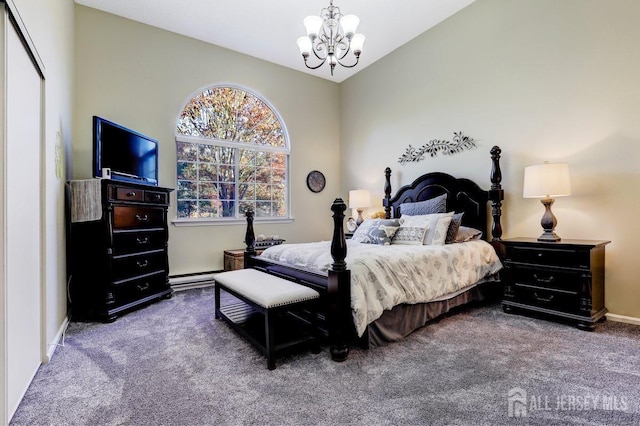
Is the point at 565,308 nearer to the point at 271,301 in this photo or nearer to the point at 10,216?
the point at 271,301

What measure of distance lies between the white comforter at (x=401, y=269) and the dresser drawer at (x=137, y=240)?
137 cm

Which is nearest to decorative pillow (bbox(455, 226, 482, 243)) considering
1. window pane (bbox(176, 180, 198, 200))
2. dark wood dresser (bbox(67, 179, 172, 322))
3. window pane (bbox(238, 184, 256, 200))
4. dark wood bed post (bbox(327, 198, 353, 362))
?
dark wood bed post (bbox(327, 198, 353, 362))

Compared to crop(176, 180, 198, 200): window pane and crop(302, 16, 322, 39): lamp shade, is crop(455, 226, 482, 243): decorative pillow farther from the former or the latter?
crop(176, 180, 198, 200): window pane

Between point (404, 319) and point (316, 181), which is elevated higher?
point (316, 181)

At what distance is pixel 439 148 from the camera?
4.17 meters

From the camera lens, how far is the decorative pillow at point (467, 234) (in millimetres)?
3336

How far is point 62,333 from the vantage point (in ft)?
8.33

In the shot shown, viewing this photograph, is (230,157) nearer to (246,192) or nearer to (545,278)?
(246,192)

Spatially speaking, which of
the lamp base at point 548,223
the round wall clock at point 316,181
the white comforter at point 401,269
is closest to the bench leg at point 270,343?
the white comforter at point 401,269

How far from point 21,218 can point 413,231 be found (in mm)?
3097

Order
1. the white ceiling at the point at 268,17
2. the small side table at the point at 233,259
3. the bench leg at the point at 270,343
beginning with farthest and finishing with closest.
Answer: the small side table at the point at 233,259 < the white ceiling at the point at 268,17 < the bench leg at the point at 270,343

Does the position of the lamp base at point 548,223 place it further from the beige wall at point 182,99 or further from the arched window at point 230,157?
the arched window at point 230,157

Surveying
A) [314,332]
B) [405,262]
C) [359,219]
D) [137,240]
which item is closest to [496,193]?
[405,262]

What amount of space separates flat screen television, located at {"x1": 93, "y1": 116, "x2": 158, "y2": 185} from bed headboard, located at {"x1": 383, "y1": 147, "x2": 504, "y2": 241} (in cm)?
326
